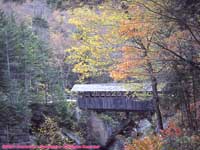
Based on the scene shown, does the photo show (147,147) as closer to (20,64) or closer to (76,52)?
(76,52)

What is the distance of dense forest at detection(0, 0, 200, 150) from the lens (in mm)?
7590

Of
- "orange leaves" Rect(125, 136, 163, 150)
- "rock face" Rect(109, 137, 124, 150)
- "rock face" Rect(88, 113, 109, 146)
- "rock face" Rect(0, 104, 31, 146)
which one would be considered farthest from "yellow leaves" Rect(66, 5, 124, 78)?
"rock face" Rect(88, 113, 109, 146)

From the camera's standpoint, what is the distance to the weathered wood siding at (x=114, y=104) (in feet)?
59.7

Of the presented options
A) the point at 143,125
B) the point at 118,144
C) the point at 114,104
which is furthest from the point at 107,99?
the point at 118,144

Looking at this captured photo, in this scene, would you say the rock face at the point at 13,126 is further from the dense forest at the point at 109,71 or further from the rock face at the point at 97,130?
the rock face at the point at 97,130

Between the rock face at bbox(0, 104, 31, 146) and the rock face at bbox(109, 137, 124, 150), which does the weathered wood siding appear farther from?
the rock face at bbox(0, 104, 31, 146)

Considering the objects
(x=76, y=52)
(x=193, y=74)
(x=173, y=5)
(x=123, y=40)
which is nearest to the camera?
(x=173, y=5)

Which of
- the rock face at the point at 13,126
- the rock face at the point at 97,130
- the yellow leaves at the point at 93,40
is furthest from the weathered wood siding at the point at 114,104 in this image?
the yellow leaves at the point at 93,40

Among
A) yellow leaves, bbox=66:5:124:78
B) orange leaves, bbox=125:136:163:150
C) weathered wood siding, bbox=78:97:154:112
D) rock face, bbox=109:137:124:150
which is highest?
yellow leaves, bbox=66:5:124:78

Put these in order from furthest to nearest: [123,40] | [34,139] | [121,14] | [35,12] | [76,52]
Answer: [35,12], [34,139], [76,52], [123,40], [121,14]

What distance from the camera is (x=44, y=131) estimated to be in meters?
19.6

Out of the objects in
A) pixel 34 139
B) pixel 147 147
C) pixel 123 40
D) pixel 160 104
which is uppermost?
pixel 123 40

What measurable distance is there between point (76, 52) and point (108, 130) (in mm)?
9366

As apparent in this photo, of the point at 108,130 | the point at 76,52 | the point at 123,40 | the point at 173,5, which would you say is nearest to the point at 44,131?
the point at 108,130
